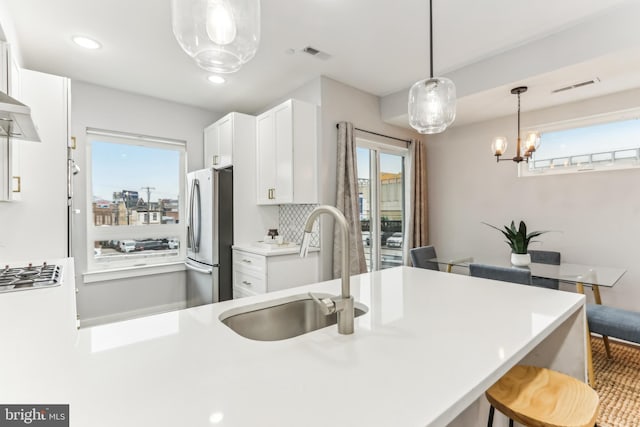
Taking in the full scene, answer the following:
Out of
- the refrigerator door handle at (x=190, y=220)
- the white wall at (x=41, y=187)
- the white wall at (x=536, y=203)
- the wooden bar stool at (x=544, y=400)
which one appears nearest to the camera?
the wooden bar stool at (x=544, y=400)

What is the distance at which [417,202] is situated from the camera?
4238 millimetres

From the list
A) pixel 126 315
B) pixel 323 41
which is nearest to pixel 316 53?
pixel 323 41

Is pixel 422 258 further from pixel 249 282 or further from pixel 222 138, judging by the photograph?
pixel 222 138

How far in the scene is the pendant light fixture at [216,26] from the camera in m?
1.08

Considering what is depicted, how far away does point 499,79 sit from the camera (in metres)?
2.84

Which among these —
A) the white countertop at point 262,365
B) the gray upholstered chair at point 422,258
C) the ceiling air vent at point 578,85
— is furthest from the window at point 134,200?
the ceiling air vent at point 578,85

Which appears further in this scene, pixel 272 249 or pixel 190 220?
pixel 190 220

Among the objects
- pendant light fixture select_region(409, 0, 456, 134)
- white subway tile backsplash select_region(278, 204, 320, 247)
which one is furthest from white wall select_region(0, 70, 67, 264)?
pendant light fixture select_region(409, 0, 456, 134)

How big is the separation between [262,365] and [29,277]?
5.45 feet

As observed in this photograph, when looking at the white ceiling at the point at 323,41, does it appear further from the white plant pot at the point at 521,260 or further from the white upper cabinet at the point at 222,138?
the white plant pot at the point at 521,260

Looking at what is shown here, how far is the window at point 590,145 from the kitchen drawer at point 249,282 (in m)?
3.22

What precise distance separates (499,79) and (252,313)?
2.95m

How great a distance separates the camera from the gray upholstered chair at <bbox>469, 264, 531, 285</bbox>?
219 centimetres

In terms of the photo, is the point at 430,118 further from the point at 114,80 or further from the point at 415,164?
the point at 114,80
